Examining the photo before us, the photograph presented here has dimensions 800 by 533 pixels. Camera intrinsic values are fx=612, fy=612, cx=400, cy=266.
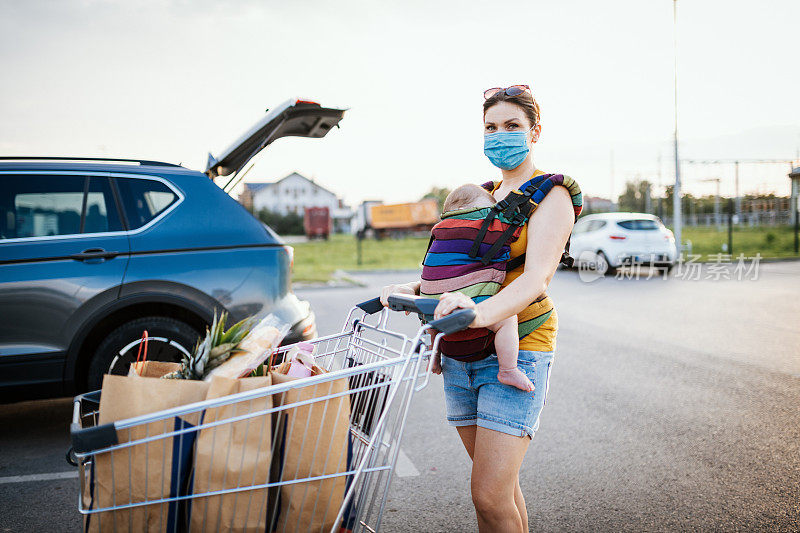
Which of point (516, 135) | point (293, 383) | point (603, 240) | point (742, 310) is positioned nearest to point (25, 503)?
point (293, 383)

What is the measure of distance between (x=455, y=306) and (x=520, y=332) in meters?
0.38

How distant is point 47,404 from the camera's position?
18.0 ft

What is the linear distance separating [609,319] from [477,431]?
803cm

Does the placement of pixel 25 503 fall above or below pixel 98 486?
below

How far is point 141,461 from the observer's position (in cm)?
175

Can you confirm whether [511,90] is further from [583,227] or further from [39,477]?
[583,227]

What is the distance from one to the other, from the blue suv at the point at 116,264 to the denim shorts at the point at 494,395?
99.7 inches

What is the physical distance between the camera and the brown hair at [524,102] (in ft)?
7.32

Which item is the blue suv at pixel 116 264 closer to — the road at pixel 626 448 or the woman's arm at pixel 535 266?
the road at pixel 626 448

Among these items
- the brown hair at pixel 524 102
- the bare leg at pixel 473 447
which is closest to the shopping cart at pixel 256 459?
the bare leg at pixel 473 447

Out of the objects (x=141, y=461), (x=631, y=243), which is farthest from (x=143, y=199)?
(x=631, y=243)

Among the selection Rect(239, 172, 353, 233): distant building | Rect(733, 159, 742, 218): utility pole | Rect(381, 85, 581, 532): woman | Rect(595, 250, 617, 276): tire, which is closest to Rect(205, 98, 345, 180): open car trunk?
Rect(381, 85, 581, 532): woman

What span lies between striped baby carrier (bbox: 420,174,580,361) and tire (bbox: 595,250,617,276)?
51.3 feet

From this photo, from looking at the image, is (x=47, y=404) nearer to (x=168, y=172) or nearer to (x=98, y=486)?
(x=168, y=172)
